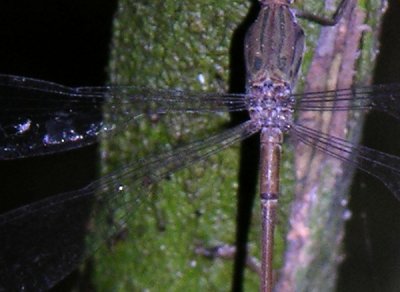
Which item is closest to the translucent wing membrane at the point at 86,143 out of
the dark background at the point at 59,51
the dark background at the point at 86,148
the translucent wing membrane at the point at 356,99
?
the translucent wing membrane at the point at 356,99

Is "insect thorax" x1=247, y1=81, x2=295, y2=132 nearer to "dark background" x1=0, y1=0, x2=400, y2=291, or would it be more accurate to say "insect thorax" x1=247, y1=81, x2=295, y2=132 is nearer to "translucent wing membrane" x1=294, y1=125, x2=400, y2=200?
"translucent wing membrane" x1=294, y1=125, x2=400, y2=200

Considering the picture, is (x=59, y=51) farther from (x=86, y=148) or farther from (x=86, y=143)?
(x=86, y=143)

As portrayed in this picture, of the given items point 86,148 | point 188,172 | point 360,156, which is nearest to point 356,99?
point 360,156

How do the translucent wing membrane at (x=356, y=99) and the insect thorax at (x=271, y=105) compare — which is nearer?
the translucent wing membrane at (x=356, y=99)

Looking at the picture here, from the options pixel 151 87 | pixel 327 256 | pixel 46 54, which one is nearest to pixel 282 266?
pixel 327 256

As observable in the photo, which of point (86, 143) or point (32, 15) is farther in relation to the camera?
point (32, 15)

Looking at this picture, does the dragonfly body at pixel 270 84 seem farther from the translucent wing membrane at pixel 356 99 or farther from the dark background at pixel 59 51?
the dark background at pixel 59 51

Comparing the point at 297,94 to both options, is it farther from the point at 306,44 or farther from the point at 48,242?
the point at 48,242
